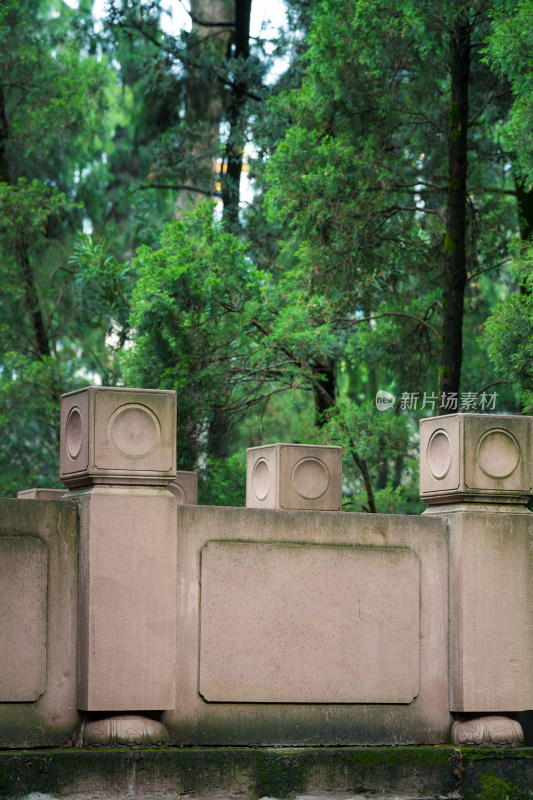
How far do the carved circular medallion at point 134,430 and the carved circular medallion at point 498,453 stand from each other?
2.07 m

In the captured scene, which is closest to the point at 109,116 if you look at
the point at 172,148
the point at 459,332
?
the point at 172,148

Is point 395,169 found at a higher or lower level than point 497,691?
higher

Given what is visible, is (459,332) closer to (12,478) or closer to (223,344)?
(223,344)

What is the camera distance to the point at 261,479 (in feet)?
28.1

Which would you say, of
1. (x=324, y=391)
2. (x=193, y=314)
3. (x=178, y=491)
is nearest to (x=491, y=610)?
(x=178, y=491)

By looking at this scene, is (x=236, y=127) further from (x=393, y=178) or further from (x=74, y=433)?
(x=74, y=433)

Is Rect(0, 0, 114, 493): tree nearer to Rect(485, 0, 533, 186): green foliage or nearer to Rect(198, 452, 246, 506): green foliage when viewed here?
Rect(198, 452, 246, 506): green foliage

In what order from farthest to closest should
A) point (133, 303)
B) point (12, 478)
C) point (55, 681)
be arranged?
1. point (12, 478)
2. point (133, 303)
3. point (55, 681)

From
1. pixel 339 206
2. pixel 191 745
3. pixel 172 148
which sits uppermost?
pixel 172 148

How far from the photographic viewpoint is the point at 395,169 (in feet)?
40.2

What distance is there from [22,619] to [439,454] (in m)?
2.80

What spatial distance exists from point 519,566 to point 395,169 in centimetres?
613

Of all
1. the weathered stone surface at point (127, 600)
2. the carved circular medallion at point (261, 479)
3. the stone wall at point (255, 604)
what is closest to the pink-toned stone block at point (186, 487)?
the carved circular medallion at point (261, 479)

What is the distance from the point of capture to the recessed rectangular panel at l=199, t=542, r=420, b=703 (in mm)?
6645
